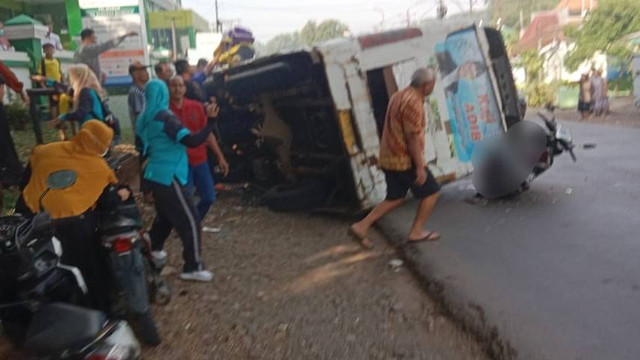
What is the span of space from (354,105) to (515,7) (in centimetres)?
8052

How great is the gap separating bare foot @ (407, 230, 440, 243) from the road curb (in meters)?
0.09

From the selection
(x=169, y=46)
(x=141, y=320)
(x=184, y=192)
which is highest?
(x=169, y=46)

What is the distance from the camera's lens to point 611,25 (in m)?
28.1

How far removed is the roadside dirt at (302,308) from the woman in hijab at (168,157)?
1.83ft

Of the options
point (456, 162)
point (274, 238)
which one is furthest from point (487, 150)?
point (274, 238)

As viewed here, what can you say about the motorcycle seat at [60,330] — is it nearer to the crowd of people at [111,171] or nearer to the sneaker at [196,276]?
the crowd of people at [111,171]

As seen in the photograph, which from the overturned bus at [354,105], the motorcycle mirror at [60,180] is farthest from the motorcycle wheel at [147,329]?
the overturned bus at [354,105]

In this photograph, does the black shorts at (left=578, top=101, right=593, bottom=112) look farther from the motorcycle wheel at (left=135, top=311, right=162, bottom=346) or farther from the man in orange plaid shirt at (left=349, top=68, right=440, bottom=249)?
the motorcycle wheel at (left=135, top=311, right=162, bottom=346)

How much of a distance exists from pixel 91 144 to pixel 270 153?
172 inches

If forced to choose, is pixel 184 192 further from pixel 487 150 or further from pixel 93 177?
pixel 487 150

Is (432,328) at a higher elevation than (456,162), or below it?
below

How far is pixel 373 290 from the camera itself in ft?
13.9

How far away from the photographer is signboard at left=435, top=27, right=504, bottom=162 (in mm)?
6594

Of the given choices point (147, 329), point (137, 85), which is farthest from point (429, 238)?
point (137, 85)
